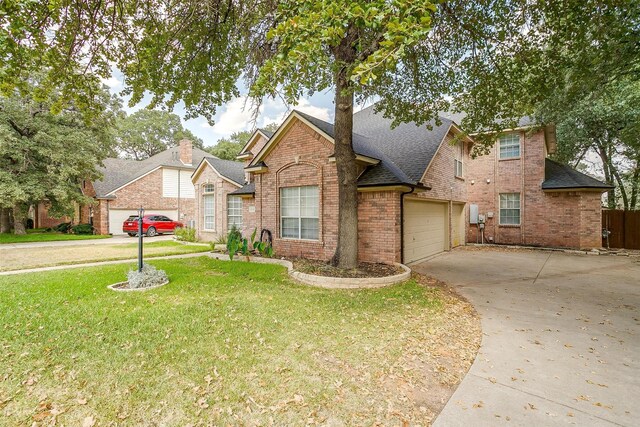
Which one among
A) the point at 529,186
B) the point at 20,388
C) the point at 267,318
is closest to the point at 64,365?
the point at 20,388

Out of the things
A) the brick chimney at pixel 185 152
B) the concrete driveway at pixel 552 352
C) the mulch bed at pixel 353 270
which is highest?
the brick chimney at pixel 185 152

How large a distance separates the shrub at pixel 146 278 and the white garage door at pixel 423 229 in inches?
276

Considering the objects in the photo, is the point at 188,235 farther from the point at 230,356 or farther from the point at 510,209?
A: the point at 510,209

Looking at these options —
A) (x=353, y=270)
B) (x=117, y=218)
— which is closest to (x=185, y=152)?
(x=117, y=218)

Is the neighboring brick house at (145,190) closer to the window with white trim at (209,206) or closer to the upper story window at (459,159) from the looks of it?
the window with white trim at (209,206)

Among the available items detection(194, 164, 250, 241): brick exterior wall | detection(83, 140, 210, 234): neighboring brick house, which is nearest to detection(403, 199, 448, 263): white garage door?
detection(194, 164, 250, 241): brick exterior wall

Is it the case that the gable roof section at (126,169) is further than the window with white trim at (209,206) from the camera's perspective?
Yes

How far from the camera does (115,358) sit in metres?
3.54

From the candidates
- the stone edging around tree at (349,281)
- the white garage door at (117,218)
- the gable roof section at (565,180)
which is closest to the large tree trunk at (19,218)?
the white garage door at (117,218)

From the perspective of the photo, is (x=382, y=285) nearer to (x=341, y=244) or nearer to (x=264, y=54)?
(x=341, y=244)

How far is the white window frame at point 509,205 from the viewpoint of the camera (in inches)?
578

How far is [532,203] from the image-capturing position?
14.2 metres

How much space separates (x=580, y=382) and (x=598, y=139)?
18659 millimetres

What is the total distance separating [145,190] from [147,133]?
73.8ft
